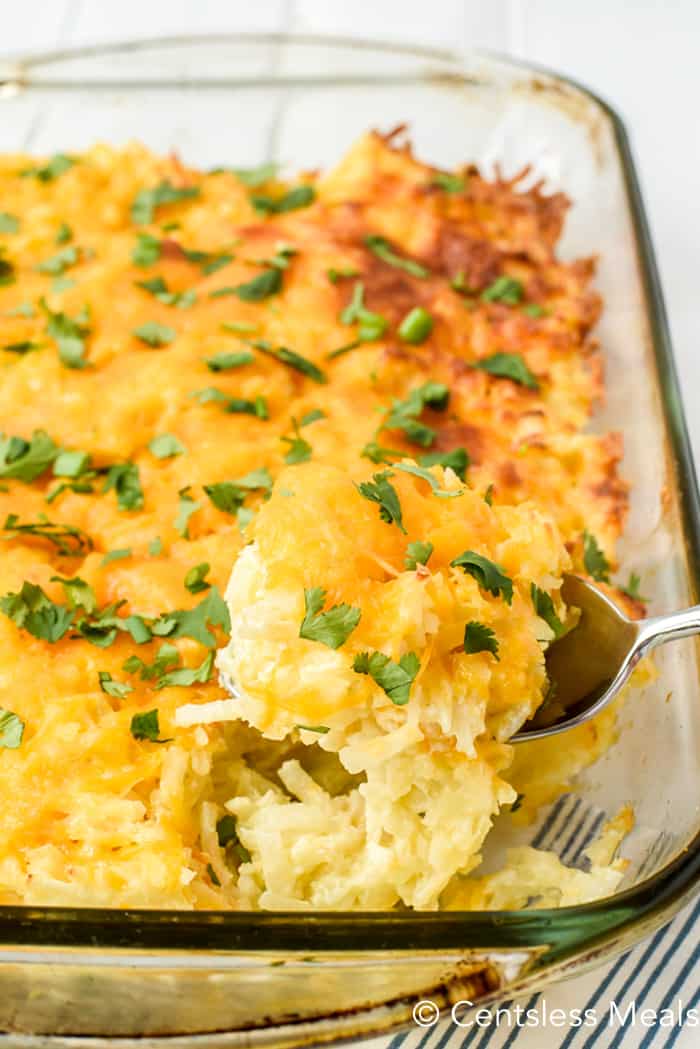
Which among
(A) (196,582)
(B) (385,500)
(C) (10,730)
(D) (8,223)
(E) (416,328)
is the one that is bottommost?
(C) (10,730)

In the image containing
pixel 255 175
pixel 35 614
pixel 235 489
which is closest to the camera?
pixel 35 614

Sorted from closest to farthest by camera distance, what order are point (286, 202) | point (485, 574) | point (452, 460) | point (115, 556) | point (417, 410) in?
point (485, 574) → point (115, 556) → point (452, 460) → point (417, 410) → point (286, 202)

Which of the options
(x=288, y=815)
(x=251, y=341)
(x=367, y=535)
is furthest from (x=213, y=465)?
(x=288, y=815)

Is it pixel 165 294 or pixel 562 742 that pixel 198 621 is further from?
pixel 165 294

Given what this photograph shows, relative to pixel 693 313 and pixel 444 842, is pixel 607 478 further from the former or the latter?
pixel 693 313

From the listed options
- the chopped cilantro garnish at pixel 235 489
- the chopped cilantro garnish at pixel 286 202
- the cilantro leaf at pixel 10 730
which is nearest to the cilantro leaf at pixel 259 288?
the chopped cilantro garnish at pixel 286 202

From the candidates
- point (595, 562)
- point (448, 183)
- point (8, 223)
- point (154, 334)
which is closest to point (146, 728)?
point (595, 562)
